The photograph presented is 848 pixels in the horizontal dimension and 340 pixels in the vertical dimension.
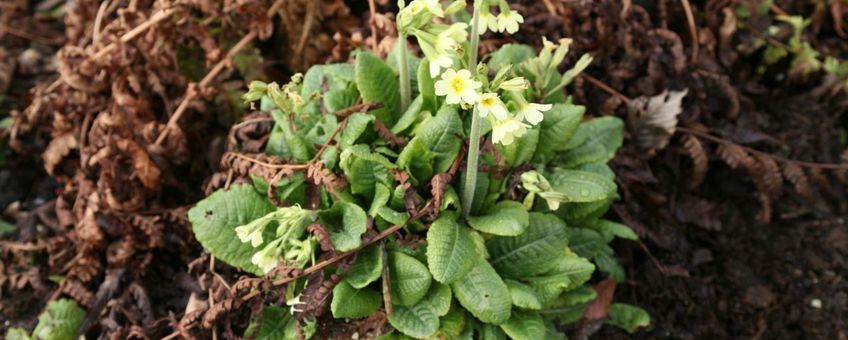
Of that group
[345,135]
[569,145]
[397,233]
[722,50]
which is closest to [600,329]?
[569,145]

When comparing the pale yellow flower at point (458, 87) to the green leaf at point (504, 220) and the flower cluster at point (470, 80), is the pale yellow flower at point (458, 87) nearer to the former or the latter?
the flower cluster at point (470, 80)

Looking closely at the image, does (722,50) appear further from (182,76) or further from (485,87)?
(182,76)

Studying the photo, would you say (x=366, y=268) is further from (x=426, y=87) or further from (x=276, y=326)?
(x=426, y=87)

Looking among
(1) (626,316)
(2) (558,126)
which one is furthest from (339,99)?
(1) (626,316)

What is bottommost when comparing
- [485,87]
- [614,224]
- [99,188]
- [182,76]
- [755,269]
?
[755,269]

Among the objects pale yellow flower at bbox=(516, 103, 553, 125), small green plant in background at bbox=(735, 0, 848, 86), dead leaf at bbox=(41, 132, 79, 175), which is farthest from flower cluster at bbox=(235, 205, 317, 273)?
small green plant in background at bbox=(735, 0, 848, 86)

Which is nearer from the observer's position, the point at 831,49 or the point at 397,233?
the point at 397,233

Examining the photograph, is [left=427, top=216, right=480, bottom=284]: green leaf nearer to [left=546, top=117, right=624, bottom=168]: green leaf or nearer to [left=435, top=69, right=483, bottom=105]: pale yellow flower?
[left=435, top=69, right=483, bottom=105]: pale yellow flower
